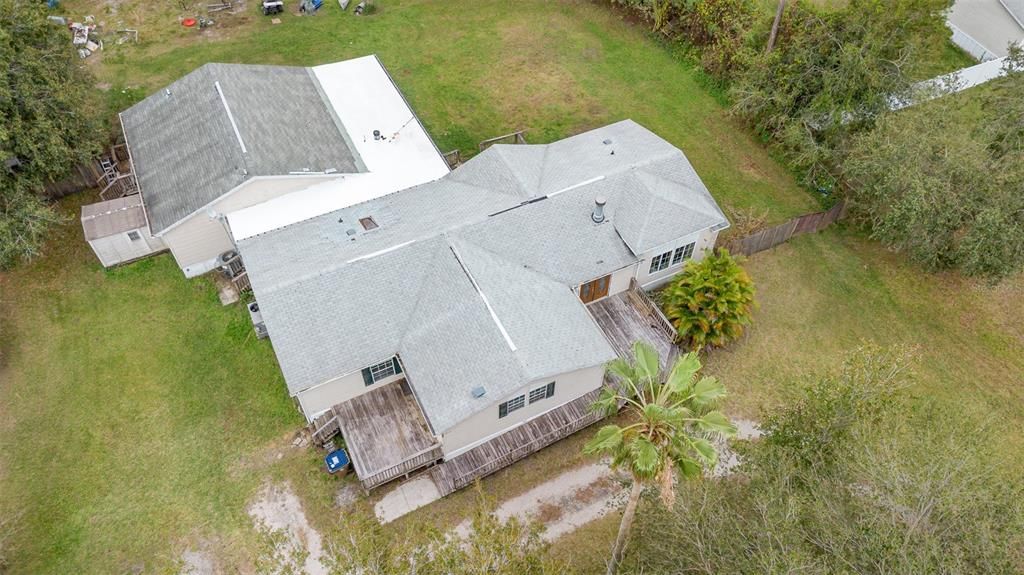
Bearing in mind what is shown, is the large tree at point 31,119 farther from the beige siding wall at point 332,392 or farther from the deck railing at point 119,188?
the beige siding wall at point 332,392

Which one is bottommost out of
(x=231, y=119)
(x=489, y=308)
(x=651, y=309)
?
(x=651, y=309)

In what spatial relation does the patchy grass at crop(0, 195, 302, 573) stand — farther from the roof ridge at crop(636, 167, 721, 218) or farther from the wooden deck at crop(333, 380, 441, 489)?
the roof ridge at crop(636, 167, 721, 218)

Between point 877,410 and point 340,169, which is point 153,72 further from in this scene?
point 877,410

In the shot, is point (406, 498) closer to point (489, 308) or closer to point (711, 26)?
point (489, 308)

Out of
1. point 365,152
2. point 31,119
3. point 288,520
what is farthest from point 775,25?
point 31,119

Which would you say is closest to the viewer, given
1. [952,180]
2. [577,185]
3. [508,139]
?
[952,180]

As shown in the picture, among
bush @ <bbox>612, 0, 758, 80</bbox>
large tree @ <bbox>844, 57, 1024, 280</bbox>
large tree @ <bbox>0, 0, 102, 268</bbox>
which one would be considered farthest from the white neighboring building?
large tree @ <bbox>844, 57, 1024, 280</bbox>
